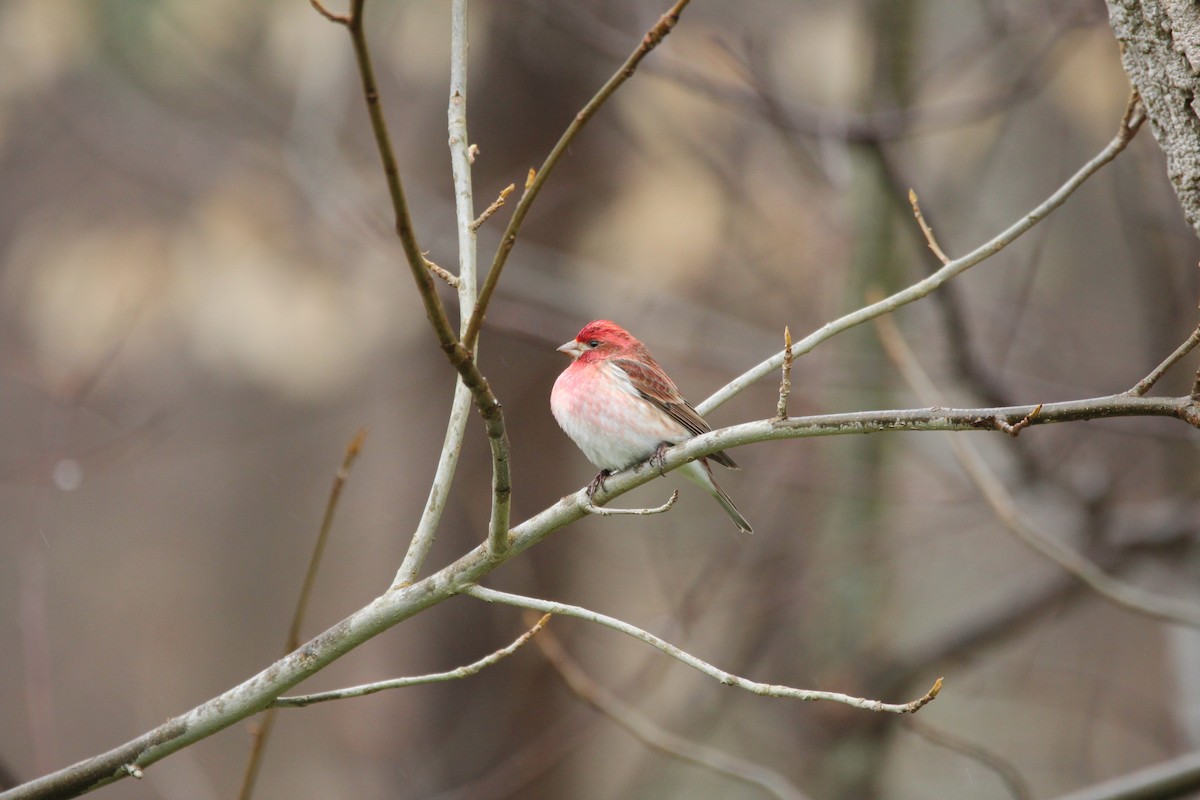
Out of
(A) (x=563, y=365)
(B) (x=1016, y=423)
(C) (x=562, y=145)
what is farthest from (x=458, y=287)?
(A) (x=563, y=365)

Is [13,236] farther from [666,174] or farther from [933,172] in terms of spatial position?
[933,172]

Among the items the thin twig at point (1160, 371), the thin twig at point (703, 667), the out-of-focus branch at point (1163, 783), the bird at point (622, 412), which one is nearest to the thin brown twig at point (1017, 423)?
the thin twig at point (1160, 371)

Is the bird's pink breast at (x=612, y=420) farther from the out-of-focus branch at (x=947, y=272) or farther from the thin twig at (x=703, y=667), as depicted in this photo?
the thin twig at (x=703, y=667)

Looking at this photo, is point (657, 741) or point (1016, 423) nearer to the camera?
point (1016, 423)

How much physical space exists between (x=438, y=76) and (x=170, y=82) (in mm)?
2480

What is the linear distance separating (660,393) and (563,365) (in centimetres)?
273

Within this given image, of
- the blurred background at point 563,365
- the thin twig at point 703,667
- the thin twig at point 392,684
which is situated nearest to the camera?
the thin twig at point 703,667

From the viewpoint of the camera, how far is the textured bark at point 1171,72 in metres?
2.43

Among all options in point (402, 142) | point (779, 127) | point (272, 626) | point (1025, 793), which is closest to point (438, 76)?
point (402, 142)

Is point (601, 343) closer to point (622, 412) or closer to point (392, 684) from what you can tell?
point (622, 412)

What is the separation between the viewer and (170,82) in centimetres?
926

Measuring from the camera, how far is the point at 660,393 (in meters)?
4.52

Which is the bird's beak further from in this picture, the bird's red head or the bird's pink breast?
the bird's pink breast

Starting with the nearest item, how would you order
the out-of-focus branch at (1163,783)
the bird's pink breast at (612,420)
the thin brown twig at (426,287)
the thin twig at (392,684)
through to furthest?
the thin brown twig at (426,287) < the thin twig at (392,684) < the out-of-focus branch at (1163,783) < the bird's pink breast at (612,420)
